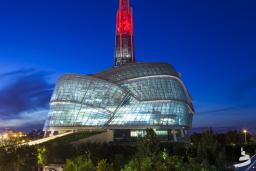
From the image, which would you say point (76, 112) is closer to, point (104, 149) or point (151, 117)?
point (151, 117)

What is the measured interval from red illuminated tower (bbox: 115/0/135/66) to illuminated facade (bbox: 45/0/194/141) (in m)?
30.5

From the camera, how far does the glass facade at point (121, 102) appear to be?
3642 inches

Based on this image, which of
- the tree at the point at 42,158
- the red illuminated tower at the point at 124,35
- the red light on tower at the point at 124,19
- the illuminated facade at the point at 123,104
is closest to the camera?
the tree at the point at 42,158

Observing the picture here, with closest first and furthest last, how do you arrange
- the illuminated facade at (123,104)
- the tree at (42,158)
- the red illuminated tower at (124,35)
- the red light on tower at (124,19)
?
the tree at (42,158), the illuminated facade at (123,104), the red illuminated tower at (124,35), the red light on tower at (124,19)

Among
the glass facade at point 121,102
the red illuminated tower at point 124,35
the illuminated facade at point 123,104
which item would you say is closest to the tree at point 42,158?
the illuminated facade at point 123,104

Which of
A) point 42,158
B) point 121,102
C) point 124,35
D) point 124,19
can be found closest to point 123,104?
point 121,102

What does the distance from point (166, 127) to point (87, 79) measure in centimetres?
2294

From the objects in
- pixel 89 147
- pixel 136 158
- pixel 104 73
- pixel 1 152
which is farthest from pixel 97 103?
pixel 136 158

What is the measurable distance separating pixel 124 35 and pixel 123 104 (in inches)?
1707

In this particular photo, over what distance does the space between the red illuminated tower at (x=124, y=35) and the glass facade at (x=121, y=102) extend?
3093 centimetres

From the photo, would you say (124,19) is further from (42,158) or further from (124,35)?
(42,158)

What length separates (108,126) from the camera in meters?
91.8

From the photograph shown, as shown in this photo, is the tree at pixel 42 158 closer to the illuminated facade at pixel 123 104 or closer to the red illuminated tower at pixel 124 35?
the illuminated facade at pixel 123 104

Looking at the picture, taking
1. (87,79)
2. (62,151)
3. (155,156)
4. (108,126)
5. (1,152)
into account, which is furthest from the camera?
(87,79)
